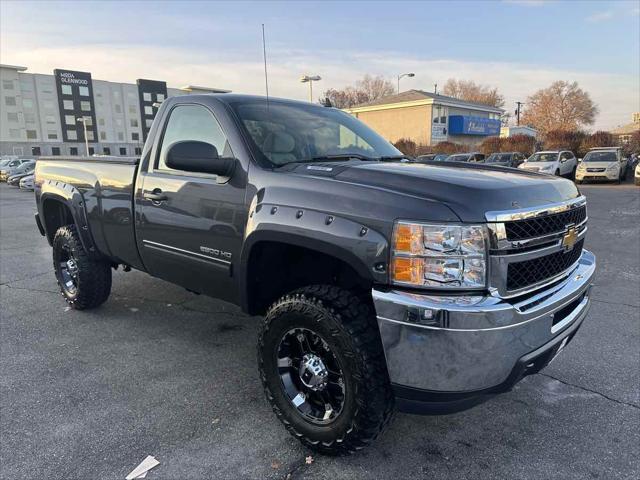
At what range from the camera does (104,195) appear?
4020 millimetres

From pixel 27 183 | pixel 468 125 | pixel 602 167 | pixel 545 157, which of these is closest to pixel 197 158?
pixel 602 167

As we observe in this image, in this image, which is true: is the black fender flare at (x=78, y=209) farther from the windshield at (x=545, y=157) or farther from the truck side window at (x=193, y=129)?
the windshield at (x=545, y=157)

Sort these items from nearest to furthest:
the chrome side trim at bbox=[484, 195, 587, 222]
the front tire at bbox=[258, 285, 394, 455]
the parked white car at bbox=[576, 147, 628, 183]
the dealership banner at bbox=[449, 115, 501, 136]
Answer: the chrome side trim at bbox=[484, 195, 587, 222], the front tire at bbox=[258, 285, 394, 455], the parked white car at bbox=[576, 147, 628, 183], the dealership banner at bbox=[449, 115, 501, 136]

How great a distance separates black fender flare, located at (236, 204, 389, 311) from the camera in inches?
84.4

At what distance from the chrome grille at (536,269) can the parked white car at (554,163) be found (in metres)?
21.1

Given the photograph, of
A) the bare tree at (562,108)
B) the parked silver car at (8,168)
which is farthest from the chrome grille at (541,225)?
the bare tree at (562,108)

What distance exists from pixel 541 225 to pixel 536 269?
0.22 meters

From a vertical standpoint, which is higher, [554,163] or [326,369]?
[554,163]

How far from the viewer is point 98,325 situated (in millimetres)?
4434

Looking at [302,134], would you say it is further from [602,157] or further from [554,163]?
[602,157]

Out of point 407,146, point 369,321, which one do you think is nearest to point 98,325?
point 369,321

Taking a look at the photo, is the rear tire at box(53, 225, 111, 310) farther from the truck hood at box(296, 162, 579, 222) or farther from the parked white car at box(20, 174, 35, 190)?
the parked white car at box(20, 174, 35, 190)

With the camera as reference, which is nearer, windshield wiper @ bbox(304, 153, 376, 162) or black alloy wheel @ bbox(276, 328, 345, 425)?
black alloy wheel @ bbox(276, 328, 345, 425)

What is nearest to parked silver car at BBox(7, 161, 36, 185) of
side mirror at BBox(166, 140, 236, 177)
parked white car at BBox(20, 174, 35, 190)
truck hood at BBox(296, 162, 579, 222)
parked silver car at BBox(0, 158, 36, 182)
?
parked silver car at BBox(0, 158, 36, 182)
